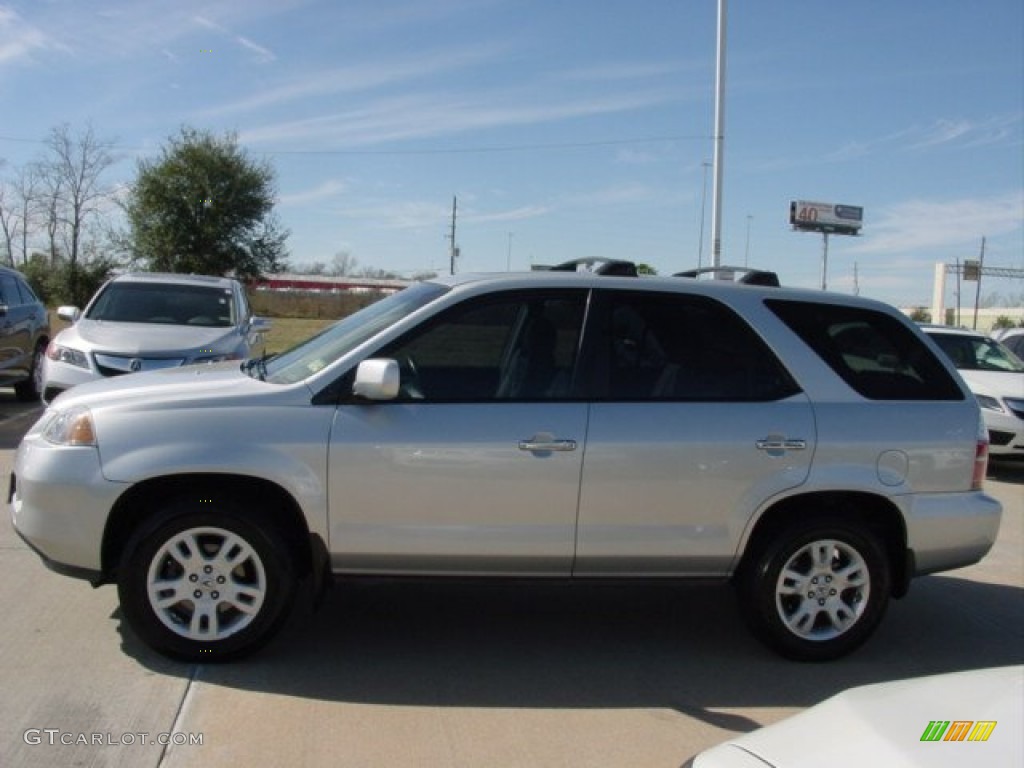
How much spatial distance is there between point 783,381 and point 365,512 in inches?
82.1

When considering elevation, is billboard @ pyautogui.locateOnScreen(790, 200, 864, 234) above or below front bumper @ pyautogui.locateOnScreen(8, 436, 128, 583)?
above

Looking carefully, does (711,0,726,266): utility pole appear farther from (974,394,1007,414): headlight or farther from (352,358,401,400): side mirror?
(352,358,401,400): side mirror

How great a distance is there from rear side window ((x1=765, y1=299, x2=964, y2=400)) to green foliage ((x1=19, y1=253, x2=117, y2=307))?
36302 mm

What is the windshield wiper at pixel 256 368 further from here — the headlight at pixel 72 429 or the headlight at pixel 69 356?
the headlight at pixel 69 356

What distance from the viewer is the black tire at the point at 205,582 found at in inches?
172

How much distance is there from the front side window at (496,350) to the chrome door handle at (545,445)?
0.22 m

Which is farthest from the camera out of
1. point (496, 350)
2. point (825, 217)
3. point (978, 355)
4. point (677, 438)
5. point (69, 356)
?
point (825, 217)

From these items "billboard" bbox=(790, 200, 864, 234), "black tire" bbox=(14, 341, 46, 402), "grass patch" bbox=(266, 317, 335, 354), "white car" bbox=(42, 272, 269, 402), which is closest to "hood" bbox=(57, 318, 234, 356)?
"white car" bbox=(42, 272, 269, 402)

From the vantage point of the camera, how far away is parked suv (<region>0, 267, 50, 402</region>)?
1273 centimetres

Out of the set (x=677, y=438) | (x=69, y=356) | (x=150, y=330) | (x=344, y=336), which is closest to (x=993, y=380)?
(x=677, y=438)

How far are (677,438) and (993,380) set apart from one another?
27.6 ft

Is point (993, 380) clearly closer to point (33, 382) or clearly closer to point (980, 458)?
point (980, 458)

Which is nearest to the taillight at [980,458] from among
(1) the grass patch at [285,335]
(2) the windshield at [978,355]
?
(2) the windshield at [978,355]

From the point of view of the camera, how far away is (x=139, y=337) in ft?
32.6
